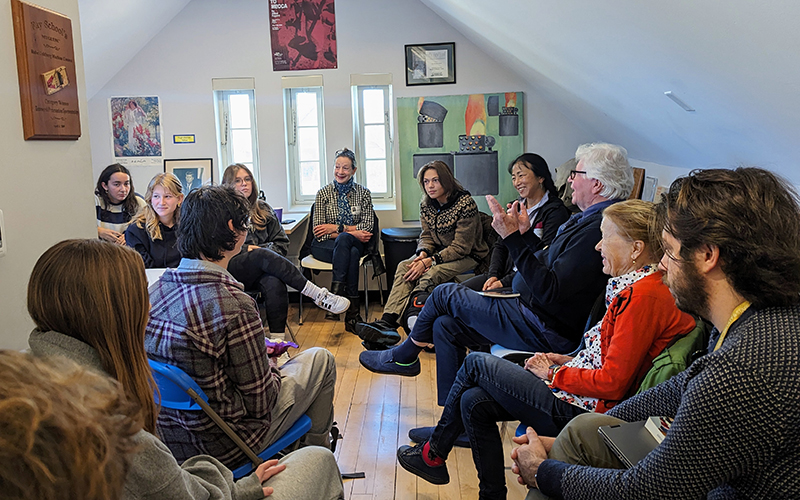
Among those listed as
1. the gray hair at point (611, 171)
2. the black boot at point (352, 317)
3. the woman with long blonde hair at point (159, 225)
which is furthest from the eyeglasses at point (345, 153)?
the gray hair at point (611, 171)

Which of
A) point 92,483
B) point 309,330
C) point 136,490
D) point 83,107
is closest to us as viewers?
point 92,483

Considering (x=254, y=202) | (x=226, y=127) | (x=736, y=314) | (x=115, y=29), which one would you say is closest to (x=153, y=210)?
(x=254, y=202)

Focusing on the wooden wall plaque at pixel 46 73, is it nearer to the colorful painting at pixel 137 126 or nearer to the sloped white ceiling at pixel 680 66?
the sloped white ceiling at pixel 680 66

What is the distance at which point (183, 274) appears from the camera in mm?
1849

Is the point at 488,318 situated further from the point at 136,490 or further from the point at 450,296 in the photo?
the point at 136,490

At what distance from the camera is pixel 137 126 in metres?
5.56

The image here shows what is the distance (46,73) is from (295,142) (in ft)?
12.5

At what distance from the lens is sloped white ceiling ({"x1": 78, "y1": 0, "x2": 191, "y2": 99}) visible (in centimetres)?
434

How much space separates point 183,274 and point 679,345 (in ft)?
4.52

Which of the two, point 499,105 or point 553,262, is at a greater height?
point 499,105

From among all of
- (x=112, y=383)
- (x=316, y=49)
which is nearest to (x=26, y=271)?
(x=112, y=383)

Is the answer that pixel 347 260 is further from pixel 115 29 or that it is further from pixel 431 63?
pixel 115 29

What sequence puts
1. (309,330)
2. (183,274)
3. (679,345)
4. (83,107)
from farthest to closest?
(309,330)
(83,107)
(183,274)
(679,345)

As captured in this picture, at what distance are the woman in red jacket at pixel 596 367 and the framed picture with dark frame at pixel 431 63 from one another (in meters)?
3.59
